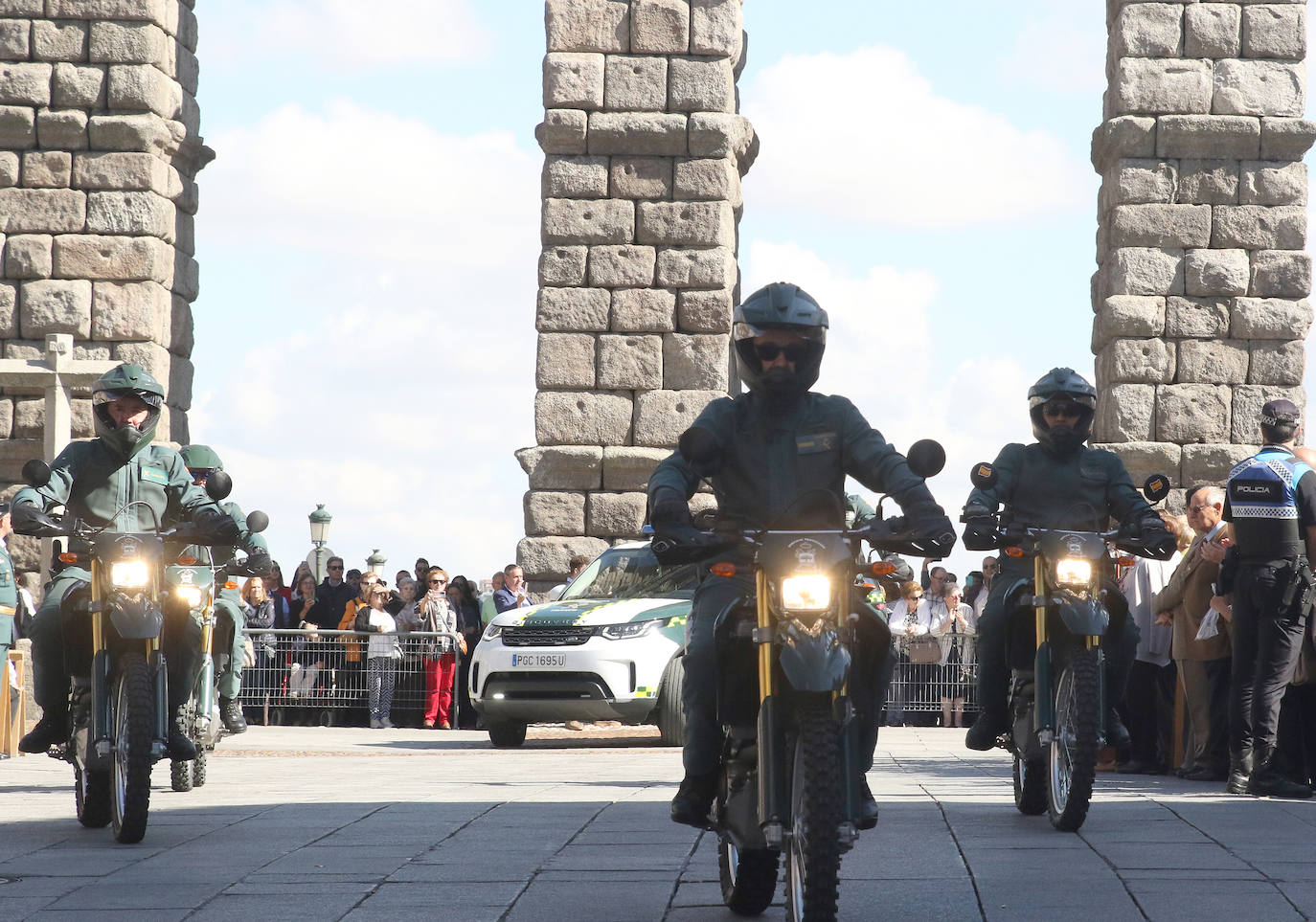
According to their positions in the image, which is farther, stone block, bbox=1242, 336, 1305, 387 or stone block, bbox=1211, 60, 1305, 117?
stone block, bbox=1211, 60, 1305, 117

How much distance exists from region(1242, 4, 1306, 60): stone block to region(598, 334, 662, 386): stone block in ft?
17.7

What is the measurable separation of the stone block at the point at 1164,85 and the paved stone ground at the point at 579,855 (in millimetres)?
7738

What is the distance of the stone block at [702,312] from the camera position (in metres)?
17.3

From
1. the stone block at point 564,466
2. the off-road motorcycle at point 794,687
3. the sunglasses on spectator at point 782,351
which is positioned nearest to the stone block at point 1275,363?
the stone block at point 564,466

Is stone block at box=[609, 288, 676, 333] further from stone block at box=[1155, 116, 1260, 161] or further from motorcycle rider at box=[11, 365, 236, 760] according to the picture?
motorcycle rider at box=[11, 365, 236, 760]

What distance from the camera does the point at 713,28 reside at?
17344 mm

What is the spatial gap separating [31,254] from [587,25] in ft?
16.3

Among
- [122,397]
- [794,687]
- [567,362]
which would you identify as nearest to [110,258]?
[567,362]

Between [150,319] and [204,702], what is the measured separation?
6848mm

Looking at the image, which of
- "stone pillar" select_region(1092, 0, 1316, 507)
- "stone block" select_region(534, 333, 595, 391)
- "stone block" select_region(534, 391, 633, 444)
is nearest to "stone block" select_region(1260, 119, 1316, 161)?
"stone pillar" select_region(1092, 0, 1316, 507)

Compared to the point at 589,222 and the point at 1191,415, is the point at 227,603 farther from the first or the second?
the point at 1191,415

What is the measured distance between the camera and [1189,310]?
54.8 ft

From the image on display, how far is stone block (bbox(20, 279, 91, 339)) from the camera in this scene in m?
16.9

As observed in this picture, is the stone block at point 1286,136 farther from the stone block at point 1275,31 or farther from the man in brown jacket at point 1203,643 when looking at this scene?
the man in brown jacket at point 1203,643
